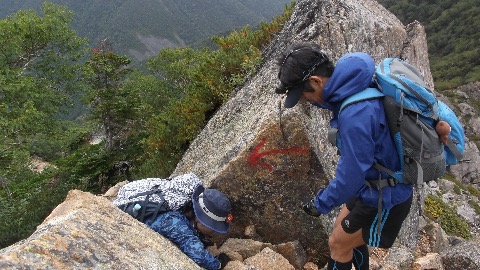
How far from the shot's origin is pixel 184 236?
525cm

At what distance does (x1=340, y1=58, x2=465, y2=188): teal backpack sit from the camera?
3783mm

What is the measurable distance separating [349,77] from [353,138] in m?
0.61

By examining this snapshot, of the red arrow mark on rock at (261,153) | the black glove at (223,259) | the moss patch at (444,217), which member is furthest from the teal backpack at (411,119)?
the moss patch at (444,217)

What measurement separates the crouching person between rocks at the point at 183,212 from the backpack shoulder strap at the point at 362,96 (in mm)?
2574

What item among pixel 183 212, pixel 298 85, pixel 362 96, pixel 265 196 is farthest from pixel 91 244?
pixel 265 196

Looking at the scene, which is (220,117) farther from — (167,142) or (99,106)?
(99,106)

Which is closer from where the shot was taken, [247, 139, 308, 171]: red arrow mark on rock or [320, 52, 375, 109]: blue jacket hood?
[320, 52, 375, 109]: blue jacket hood

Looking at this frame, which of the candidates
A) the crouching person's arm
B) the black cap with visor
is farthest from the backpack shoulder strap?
the crouching person's arm

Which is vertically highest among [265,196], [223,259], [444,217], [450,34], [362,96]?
[362,96]

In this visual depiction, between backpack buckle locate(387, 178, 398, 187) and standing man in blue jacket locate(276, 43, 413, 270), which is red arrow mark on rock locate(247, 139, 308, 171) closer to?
standing man in blue jacket locate(276, 43, 413, 270)

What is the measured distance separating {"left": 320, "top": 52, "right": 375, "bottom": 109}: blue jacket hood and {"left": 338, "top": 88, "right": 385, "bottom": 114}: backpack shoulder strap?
0.12ft

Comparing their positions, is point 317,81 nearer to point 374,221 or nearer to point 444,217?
point 374,221

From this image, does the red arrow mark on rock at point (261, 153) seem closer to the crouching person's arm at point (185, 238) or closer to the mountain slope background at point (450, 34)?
the crouching person's arm at point (185, 238)

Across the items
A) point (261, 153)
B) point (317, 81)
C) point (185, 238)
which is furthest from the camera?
point (261, 153)
